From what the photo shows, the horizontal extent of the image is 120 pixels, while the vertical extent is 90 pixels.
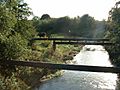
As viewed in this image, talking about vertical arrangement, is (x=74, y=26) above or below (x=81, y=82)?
above

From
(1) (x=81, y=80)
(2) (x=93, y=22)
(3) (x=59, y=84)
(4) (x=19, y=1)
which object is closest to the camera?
Result: (4) (x=19, y=1)

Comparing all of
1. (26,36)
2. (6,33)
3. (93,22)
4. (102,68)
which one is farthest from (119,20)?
(93,22)

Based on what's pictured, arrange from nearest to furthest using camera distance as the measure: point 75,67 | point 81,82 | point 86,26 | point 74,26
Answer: point 75,67
point 81,82
point 86,26
point 74,26

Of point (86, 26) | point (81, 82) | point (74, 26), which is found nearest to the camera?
point (81, 82)

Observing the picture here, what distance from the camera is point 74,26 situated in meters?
115

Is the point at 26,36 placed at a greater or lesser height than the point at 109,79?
greater

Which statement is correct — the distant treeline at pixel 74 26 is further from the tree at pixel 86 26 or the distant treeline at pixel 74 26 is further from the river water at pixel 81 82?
the river water at pixel 81 82

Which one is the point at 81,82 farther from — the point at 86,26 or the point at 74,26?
the point at 74,26

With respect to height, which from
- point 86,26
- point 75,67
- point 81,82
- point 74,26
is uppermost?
point 74,26

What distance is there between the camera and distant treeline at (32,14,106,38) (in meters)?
107

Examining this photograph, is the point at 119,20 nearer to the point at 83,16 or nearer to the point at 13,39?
the point at 13,39

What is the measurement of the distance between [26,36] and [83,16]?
9872cm

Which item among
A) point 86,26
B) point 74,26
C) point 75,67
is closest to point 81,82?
point 75,67

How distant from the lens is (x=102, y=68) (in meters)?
19.1
